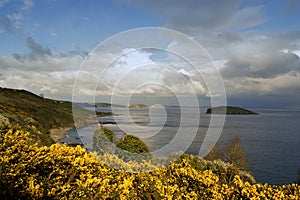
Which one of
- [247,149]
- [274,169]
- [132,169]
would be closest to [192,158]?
[132,169]

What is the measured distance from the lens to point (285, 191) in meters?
6.24

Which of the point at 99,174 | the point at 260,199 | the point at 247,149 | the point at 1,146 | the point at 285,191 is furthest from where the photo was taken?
the point at 247,149

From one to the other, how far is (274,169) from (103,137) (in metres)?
24.9

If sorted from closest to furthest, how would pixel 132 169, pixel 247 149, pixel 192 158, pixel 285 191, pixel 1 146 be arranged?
pixel 285 191
pixel 1 146
pixel 132 169
pixel 192 158
pixel 247 149

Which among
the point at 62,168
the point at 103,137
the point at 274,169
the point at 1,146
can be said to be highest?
the point at 1,146

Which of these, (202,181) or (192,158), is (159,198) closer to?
(202,181)

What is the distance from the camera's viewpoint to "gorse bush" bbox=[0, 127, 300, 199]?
592 cm

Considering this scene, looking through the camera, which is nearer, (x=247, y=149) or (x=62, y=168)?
(x=62, y=168)

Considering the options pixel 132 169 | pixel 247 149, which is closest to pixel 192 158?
pixel 132 169

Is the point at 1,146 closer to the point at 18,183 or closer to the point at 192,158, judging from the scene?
the point at 18,183

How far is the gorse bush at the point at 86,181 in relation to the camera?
5.92 meters

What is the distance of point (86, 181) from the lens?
5.90m

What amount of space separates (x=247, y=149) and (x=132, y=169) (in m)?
49.3

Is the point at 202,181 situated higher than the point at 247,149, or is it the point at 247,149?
the point at 202,181
